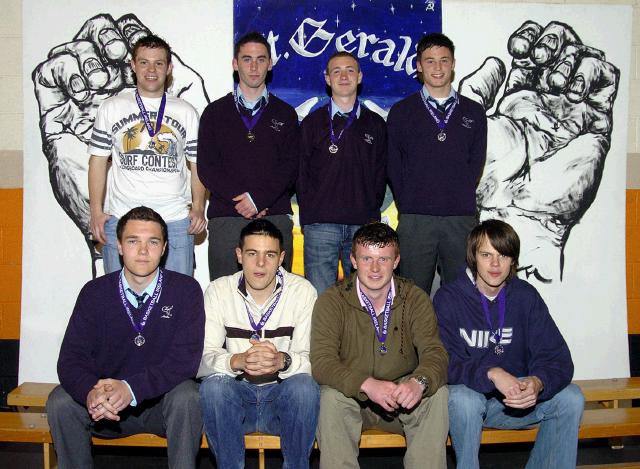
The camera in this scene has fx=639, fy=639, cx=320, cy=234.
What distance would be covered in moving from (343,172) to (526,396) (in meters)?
1.62

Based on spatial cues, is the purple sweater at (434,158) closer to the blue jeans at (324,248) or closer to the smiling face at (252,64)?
the blue jeans at (324,248)

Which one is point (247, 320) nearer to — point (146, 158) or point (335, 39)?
point (146, 158)

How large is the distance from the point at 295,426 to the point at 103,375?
38.9 inches

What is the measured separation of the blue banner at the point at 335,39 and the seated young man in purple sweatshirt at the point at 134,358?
1.64 meters

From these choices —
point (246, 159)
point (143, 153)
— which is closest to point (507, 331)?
point (246, 159)

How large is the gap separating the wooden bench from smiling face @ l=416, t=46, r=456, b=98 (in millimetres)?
1996

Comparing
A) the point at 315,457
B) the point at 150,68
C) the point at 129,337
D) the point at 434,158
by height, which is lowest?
the point at 315,457

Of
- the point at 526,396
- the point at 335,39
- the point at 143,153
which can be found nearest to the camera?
the point at 526,396

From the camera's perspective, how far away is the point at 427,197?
3795mm

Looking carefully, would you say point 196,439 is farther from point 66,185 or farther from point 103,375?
point 66,185

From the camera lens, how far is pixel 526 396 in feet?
9.71

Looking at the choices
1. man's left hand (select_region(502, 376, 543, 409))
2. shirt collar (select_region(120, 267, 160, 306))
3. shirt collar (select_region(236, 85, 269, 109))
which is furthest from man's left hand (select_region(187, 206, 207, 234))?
man's left hand (select_region(502, 376, 543, 409))

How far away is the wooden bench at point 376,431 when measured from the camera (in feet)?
10.4

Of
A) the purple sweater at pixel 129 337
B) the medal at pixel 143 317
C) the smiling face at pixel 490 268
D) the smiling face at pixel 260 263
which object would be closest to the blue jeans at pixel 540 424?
the smiling face at pixel 490 268
